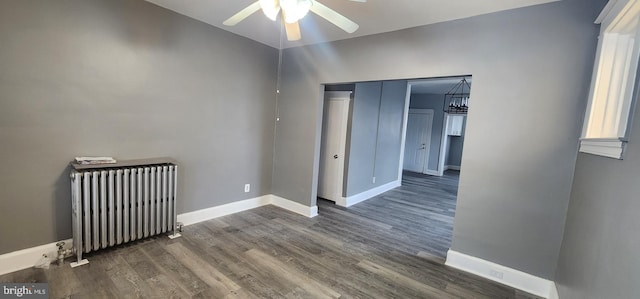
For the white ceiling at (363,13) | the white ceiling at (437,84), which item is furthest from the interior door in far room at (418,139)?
the white ceiling at (363,13)

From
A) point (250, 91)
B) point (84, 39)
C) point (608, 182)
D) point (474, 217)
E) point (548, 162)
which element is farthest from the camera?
point (250, 91)

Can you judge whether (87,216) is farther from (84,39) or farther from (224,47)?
(224,47)

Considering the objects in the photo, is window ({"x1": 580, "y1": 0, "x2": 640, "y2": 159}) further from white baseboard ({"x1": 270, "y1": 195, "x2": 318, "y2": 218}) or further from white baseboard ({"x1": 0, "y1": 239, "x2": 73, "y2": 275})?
white baseboard ({"x1": 0, "y1": 239, "x2": 73, "y2": 275})

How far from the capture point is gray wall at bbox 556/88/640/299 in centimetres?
114

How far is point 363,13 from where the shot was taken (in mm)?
2641

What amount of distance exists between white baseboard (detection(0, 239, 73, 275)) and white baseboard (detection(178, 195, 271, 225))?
1.15 m

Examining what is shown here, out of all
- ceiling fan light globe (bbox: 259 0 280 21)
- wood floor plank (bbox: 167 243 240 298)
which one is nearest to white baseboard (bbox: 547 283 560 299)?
wood floor plank (bbox: 167 243 240 298)

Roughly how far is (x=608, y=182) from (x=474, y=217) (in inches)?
49.0

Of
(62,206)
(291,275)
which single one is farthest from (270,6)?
(62,206)

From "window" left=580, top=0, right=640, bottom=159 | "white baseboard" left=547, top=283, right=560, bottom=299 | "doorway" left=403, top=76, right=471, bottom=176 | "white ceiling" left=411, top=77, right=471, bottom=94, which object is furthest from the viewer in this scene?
"doorway" left=403, top=76, right=471, bottom=176

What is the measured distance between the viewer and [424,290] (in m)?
2.29

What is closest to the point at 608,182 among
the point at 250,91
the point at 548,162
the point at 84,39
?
the point at 548,162

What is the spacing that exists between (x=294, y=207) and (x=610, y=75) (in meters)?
3.75

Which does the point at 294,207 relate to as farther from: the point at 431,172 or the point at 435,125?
the point at 435,125
